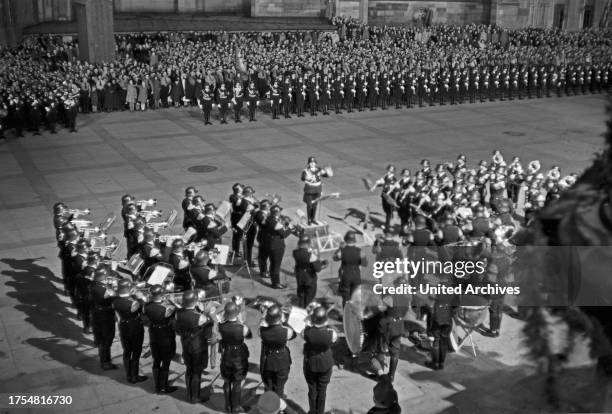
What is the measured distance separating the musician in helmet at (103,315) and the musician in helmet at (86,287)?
0.37 metres

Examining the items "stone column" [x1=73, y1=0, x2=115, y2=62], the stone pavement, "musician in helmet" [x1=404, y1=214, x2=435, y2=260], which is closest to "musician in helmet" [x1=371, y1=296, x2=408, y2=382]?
the stone pavement

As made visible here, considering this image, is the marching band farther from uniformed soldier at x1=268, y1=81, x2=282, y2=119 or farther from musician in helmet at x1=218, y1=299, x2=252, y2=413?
uniformed soldier at x1=268, y1=81, x2=282, y2=119

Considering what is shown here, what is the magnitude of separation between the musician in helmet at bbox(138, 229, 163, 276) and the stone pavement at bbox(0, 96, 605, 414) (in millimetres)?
1590

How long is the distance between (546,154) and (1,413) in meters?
19.9

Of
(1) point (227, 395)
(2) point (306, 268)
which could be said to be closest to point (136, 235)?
(2) point (306, 268)

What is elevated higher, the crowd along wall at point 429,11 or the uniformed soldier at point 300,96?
the crowd along wall at point 429,11

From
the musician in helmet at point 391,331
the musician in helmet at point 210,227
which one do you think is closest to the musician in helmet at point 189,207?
the musician in helmet at point 210,227

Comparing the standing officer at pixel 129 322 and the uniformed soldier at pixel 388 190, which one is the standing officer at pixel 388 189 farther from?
the standing officer at pixel 129 322

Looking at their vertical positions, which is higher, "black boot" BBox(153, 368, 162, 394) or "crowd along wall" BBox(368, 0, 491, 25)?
"crowd along wall" BBox(368, 0, 491, 25)

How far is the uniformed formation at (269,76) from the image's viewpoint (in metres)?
28.2

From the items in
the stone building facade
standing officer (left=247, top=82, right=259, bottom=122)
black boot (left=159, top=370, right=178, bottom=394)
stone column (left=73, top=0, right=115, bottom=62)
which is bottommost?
black boot (left=159, top=370, right=178, bottom=394)

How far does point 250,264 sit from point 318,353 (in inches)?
235

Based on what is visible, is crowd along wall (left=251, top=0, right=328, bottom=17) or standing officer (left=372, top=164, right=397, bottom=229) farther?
crowd along wall (left=251, top=0, right=328, bottom=17)

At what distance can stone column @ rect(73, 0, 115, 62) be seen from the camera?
1302 inches
